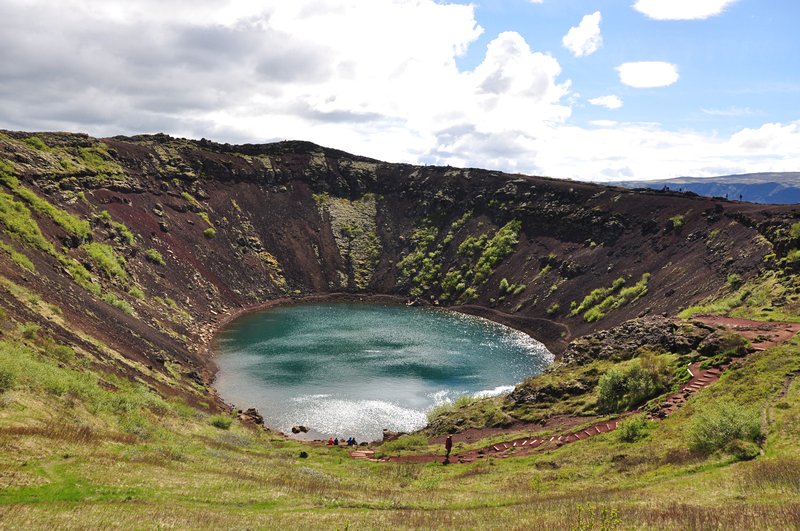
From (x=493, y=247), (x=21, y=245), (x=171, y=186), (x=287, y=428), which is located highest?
(x=171, y=186)

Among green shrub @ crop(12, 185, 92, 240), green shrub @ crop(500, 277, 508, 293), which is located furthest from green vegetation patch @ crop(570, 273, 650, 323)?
green shrub @ crop(12, 185, 92, 240)

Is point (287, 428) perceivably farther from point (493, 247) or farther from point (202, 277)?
point (493, 247)

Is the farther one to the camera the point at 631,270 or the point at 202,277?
the point at 202,277

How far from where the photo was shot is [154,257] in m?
83.4

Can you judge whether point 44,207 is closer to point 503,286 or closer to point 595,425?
point 595,425

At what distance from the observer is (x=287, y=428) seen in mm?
48656

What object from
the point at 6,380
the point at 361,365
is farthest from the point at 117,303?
the point at 6,380

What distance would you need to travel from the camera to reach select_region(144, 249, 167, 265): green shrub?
8300cm

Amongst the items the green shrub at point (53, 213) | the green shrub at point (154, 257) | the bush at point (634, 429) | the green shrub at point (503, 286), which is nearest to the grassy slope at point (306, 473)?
the bush at point (634, 429)

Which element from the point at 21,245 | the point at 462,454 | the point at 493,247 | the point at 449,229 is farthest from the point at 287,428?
the point at 449,229

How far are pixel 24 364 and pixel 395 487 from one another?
20768mm

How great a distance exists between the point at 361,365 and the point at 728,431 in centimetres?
4656

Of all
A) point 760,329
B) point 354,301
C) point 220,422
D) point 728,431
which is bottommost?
point 220,422

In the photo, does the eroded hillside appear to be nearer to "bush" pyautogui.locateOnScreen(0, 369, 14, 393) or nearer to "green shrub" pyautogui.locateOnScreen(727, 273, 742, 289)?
"green shrub" pyautogui.locateOnScreen(727, 273, 742, 289)
